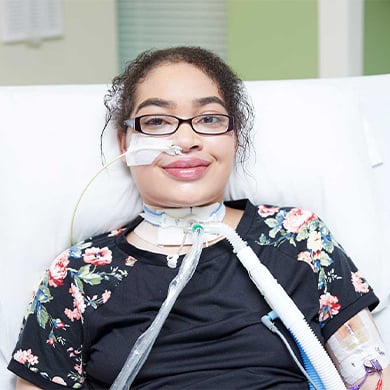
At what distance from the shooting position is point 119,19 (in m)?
3.85

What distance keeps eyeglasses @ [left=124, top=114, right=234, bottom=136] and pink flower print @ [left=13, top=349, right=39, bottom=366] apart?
20.7 inches

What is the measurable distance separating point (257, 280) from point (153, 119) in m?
0.42

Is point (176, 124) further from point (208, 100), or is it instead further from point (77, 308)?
point (77, 308)

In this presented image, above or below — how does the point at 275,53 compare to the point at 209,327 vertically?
above

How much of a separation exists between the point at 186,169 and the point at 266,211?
237 millimetres

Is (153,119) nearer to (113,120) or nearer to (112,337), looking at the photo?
(113,120)

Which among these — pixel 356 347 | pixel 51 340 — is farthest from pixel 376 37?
pixel 51 340

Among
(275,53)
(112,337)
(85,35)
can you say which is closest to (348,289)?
(112,337)

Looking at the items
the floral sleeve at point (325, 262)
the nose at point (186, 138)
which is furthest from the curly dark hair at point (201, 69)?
the floral sleeve at point (325, 262)

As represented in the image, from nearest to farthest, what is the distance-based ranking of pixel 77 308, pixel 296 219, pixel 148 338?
pixel 148 338 < pixel 77 308 < pixel 296 219

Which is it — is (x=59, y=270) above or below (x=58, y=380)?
above

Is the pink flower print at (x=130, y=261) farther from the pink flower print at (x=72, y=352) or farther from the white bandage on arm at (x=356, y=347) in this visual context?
the white bandage on arm at (x=356, y=347)

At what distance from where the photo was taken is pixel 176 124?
1605mm

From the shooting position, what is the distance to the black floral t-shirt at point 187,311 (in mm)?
1492
